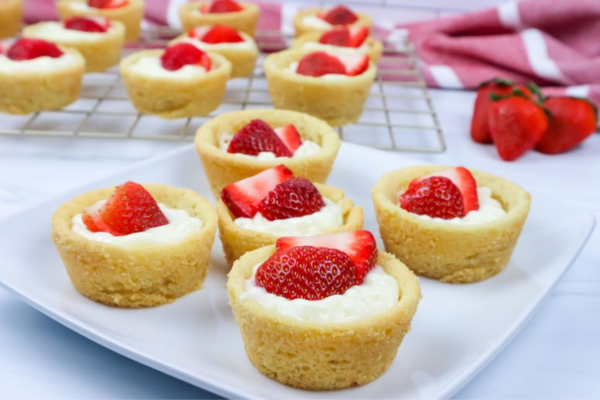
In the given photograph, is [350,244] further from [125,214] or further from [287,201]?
[125,214]

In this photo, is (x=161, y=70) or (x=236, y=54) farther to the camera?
(x=236, y=54)

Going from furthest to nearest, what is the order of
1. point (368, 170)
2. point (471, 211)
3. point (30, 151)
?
point (30, 151) < point (368, 170) < point (471, 211)

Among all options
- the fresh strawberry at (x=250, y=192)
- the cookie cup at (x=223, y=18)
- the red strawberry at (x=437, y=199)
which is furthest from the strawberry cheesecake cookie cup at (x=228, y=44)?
the red strawberry at (x=437, y=199)

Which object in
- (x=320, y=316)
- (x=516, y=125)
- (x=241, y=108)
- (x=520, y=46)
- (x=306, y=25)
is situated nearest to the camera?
(x=320, y=316)

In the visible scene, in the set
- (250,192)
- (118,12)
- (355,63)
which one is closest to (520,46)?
(355,63)

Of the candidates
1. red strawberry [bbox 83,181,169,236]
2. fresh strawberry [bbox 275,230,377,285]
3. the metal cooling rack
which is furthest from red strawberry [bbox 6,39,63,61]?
fresh strawberry [bbox 275,230,377,285]

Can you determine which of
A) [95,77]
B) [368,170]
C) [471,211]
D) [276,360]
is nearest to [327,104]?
[368,170]

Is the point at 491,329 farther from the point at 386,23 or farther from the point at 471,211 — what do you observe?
the point at 386,23
